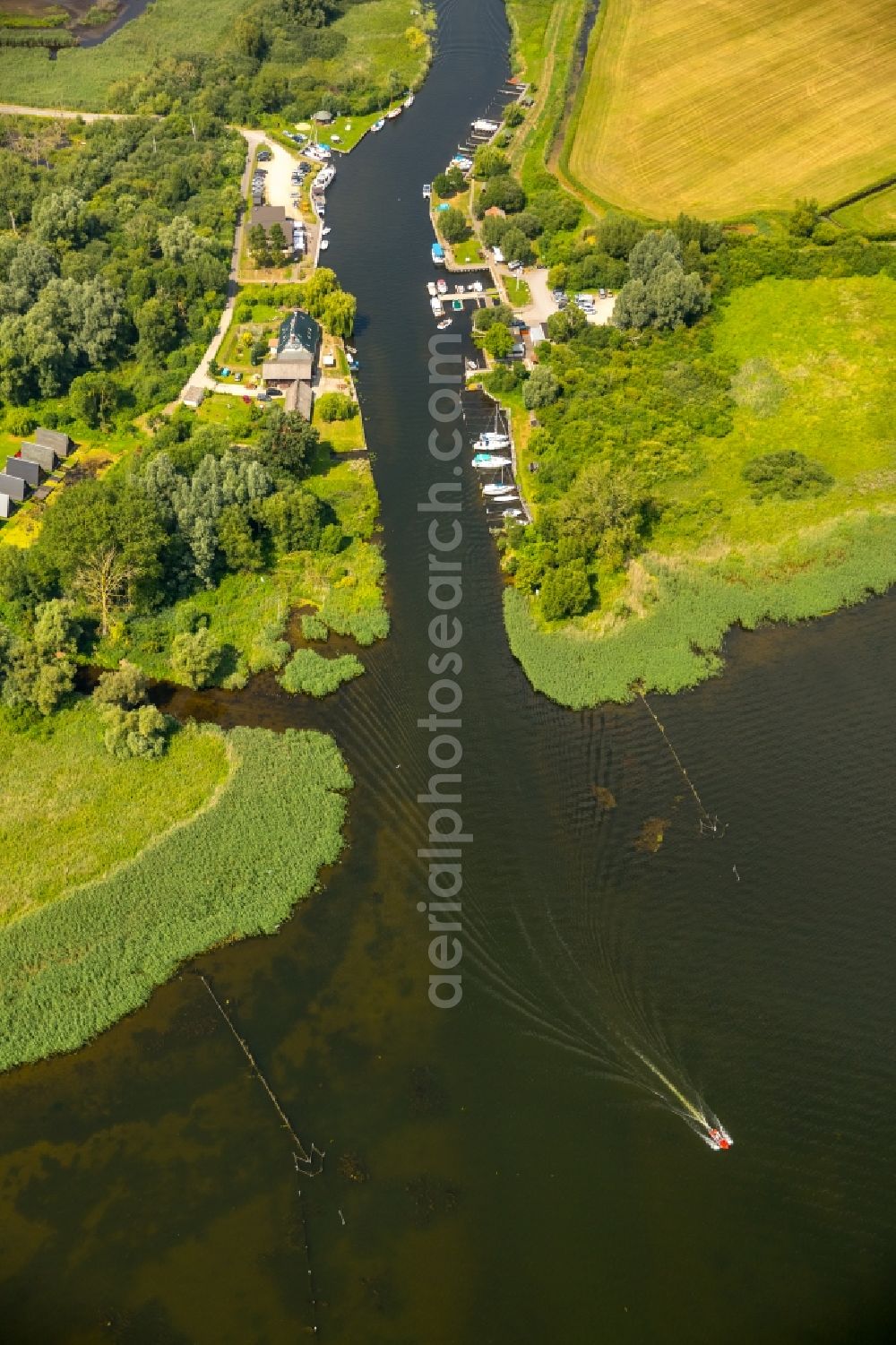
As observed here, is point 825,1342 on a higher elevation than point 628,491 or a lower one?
lower

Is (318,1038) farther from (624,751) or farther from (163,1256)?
(624,751)

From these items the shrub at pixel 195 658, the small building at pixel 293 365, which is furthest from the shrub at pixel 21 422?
the shrub at pixel 195 658

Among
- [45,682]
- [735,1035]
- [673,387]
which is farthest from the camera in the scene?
[673,387]

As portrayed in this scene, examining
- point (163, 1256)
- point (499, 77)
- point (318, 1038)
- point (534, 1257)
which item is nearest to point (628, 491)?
point (318, 1038)

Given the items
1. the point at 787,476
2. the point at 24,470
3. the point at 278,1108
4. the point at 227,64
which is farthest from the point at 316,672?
the point at 227,64

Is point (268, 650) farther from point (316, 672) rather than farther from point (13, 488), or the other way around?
point (13, 488)

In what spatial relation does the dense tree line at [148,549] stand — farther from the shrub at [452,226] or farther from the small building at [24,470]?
the shrub at [452,226]
